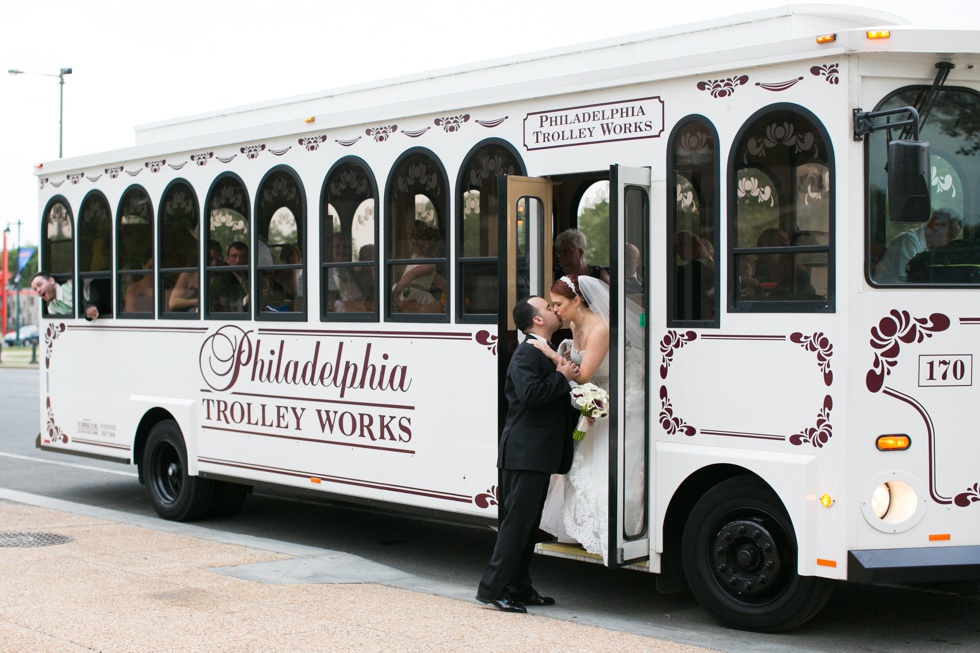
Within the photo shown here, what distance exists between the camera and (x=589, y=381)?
6.98 meters

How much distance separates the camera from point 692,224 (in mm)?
6719

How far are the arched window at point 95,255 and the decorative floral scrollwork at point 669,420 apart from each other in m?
6.22

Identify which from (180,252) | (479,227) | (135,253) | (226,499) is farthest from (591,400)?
(135,253)

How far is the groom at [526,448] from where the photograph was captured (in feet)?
22.3

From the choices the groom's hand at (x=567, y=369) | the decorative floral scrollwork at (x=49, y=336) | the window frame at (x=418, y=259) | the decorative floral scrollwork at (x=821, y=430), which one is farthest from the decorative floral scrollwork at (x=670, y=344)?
the decorative floral scrollwork at (x=49, y=336)

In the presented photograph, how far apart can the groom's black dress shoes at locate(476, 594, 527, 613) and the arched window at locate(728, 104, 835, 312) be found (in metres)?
2.12

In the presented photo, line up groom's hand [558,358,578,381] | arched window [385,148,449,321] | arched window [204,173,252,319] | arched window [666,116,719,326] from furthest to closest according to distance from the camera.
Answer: arched window [204,173,252,319]
arched window [385,148,449,321]
groom's hand [558,358,578,381]
arched window [666,116,719,326]

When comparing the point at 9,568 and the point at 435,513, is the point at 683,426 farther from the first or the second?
the point at 9,568

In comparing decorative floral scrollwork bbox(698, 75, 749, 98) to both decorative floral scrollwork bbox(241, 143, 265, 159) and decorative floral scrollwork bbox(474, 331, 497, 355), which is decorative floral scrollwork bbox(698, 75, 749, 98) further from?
decorative floral scrollwork bbox(241, 143, 265, 159)

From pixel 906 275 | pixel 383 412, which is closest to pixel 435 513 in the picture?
pixel 383 412

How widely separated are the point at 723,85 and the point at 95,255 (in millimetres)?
6990

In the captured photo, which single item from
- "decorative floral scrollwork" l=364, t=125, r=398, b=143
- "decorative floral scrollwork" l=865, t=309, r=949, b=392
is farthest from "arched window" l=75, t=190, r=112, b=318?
"decorative floral scrollwork" l=865, t=309, r=949, b=392

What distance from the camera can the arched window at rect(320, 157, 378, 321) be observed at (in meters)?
8.52

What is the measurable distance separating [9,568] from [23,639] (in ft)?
6.39
